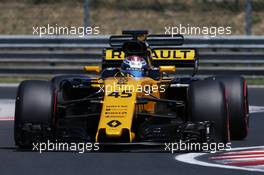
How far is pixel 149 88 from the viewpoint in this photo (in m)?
13.3

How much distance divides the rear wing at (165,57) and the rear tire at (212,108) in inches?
93.6

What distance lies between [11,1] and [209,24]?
18.5ft

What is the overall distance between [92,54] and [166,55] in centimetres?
812

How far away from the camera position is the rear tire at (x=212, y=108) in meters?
12.3

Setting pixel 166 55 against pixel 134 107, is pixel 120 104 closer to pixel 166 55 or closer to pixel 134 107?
pixel 134 107

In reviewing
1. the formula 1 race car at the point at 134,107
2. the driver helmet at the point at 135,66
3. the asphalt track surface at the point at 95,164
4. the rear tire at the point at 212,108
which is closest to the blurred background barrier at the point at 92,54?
the formula 1 race car at the point at 134,107

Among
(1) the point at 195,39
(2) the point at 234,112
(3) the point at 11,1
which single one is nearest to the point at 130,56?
(2) the point at 234,112

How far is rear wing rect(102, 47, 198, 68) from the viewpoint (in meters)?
14.8

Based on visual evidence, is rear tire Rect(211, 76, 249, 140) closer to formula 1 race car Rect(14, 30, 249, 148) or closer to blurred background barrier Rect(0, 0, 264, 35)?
formula 1 race car Rect(14, 30, 249, 148)

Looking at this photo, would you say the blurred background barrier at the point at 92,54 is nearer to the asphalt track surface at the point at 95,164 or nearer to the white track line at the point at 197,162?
the asphalt track surface at the point at 95,164

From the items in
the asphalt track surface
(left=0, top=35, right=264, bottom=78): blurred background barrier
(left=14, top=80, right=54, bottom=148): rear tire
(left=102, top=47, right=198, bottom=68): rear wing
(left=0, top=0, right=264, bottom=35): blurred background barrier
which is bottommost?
the asphalt track surface

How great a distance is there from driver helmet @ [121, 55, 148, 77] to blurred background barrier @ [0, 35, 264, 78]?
8.47m

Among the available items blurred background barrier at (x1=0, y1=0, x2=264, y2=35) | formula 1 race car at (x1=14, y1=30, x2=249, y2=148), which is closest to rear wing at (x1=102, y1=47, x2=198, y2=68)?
formula 1 race car at (x1=14, y1=30, x2=249, y2=148)

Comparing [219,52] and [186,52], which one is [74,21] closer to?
[219,52]
